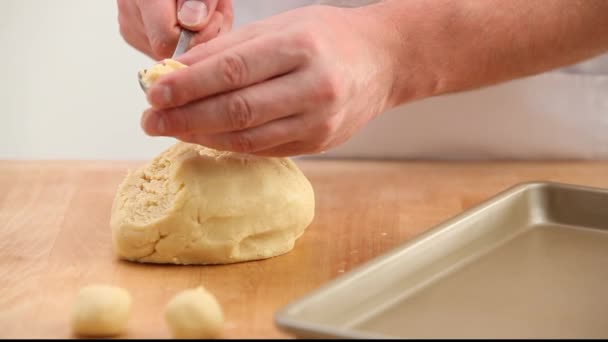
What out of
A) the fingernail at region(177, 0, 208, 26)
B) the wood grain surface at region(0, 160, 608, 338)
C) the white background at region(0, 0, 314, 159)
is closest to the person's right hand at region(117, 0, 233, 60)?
the fingernail at region(177, 0, 208, 26)

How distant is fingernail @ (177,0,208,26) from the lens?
1.46 m

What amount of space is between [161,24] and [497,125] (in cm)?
73

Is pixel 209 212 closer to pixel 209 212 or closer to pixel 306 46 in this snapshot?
pixel 209 212

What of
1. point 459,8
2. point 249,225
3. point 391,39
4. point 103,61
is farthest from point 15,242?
point 103,61

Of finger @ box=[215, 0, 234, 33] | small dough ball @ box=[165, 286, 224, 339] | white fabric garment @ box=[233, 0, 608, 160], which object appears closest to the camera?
small dough ball @ box=[165, 286, 224, 339]

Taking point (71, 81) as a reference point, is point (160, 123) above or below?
above

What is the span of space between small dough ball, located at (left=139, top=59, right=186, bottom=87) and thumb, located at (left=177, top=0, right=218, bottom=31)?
0.24m

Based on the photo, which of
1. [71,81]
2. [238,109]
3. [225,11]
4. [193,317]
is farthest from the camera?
[71,81]

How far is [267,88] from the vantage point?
1149mm

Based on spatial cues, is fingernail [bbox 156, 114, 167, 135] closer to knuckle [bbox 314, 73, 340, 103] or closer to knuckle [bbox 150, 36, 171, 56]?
knuckle [bbox 314, 73, 340, 103]

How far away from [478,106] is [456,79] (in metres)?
0.40

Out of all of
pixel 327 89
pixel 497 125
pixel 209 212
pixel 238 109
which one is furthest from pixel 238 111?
pixel 497 125

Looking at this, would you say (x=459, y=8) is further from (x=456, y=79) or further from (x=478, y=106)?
(x=478, y=106)

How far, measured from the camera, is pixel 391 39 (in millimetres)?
1328
